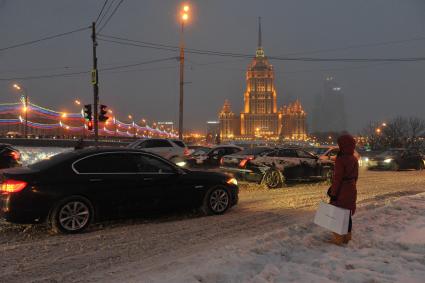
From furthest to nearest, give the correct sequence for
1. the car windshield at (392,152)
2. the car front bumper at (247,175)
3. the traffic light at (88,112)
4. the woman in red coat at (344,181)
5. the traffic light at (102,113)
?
the car windshield at (392,152) → the traffic light at (88,112) → the traffic light at (102,113) → the car front bumper at (247,175) → the woman in red coat at (344,181)

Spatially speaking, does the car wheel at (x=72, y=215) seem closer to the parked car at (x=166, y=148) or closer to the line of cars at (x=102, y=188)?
the line of cars at (x=102, y=188)

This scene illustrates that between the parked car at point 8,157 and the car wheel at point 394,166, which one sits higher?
the parked car at point 8,157

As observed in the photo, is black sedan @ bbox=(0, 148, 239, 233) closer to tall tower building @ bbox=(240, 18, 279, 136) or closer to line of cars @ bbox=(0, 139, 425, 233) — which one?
line of cars @ bbox=(0, 139, 425, 233)

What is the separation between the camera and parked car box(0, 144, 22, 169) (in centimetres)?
1538

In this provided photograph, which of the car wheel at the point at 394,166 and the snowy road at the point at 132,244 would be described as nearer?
the snowy road at the point at 132,244

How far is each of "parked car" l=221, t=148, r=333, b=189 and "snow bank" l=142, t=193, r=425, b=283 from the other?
6.25 metres

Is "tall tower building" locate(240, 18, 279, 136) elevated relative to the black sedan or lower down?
elevated

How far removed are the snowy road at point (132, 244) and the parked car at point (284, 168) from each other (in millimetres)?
3324

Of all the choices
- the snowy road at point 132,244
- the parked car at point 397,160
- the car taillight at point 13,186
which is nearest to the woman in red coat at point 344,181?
the snowy road at point 132,244

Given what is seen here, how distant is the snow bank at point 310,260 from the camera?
190 inches

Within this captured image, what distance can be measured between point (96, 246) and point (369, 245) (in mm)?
4035

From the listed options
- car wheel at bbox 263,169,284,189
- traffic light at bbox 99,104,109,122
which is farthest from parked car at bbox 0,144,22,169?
car wheel at bbox 263,169,284,189

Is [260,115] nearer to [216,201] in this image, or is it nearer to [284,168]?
[284,168]

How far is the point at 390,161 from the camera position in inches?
934
